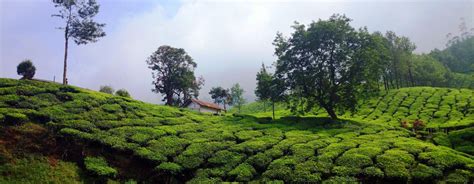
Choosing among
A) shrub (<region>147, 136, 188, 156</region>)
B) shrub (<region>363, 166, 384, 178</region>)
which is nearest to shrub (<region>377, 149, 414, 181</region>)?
shrub (<region>363, 166, 384, 178</region>)

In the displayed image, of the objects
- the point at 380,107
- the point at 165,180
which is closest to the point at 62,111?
the point at 165,180

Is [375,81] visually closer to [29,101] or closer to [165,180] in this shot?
[165,180]

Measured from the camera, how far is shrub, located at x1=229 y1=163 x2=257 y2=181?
74.1ft

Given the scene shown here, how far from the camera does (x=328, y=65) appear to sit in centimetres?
4075

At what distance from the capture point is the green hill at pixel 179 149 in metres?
21.5

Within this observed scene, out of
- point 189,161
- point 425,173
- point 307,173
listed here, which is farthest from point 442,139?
point 189,161

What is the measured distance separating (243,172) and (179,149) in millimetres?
5483

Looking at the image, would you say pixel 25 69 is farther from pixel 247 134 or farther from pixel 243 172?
pixel 243 172

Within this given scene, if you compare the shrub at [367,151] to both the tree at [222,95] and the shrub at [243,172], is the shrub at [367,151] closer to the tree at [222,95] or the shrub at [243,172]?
the shrub at [243,172]

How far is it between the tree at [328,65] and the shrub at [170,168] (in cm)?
2143

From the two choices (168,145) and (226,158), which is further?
(168,145)

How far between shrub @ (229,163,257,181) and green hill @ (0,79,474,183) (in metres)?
0.09

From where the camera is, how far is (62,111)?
28.6 meters

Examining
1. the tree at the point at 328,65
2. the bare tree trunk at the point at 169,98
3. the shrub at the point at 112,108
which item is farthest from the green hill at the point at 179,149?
the bare tree trunk at the point at 169,98
